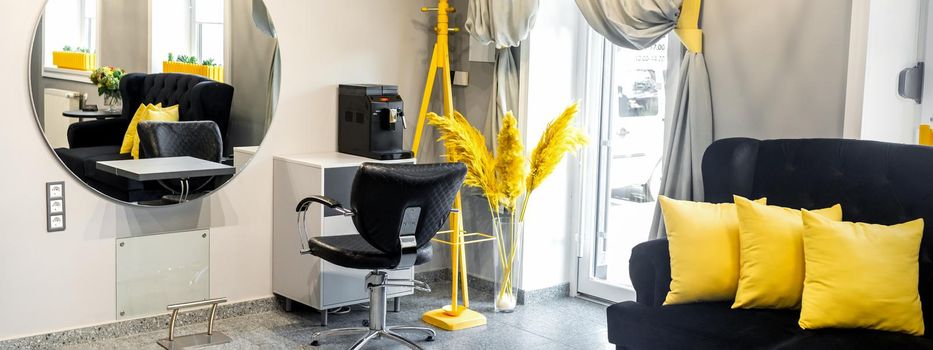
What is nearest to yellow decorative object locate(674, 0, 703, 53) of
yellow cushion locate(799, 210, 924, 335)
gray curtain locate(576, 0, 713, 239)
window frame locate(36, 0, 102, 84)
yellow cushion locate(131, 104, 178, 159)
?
gray curtain locate(576, 0, 713, 239)

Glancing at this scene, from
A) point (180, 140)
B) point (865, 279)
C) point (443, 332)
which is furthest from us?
point (443, 332)

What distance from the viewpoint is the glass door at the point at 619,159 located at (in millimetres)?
4762

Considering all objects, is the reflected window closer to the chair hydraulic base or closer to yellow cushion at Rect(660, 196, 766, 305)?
the chair hydraulic base

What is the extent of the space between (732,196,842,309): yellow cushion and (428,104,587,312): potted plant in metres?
1.32

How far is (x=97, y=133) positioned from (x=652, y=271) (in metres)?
2.36

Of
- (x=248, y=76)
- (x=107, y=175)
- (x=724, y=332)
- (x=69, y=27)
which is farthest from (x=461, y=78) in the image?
(x=724, y=332)

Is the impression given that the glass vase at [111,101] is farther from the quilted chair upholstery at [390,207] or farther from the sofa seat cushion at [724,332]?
the sofa seat cushion at [724,332]

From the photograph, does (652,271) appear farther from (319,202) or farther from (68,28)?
(68,28)

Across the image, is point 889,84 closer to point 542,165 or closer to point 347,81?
Result: point 542,165

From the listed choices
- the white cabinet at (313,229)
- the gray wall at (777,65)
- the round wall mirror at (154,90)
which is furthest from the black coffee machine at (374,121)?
the gray wall at (777,65)

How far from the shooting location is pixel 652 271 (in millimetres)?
3527

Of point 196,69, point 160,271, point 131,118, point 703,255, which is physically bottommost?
point 160,271

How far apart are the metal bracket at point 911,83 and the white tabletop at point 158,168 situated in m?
2.92

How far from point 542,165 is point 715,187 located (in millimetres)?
1041
